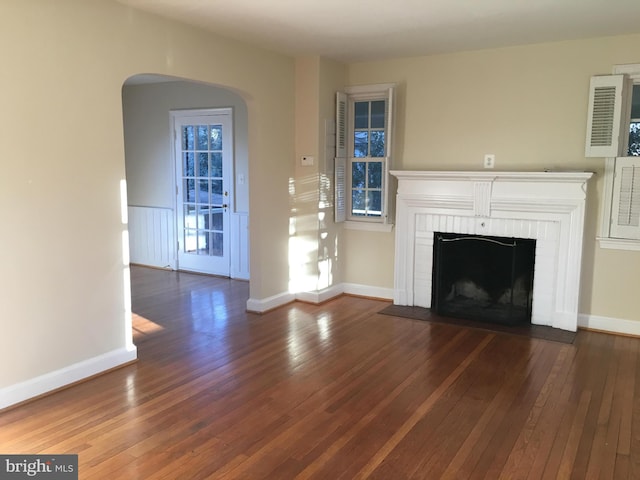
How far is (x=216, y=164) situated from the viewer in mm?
6758

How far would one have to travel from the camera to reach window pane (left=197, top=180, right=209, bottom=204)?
688cm

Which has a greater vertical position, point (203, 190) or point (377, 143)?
point (377, 143)

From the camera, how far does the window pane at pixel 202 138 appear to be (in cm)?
682

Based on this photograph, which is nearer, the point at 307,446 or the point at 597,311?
the point at 307,446

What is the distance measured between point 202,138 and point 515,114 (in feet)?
12.7

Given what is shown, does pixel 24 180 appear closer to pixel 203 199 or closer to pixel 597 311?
pixel 203 199

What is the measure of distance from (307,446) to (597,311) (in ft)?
10.6

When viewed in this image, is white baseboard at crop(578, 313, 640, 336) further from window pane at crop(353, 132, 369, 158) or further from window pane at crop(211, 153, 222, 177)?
window pane at crop(211, 153, 222, 177)

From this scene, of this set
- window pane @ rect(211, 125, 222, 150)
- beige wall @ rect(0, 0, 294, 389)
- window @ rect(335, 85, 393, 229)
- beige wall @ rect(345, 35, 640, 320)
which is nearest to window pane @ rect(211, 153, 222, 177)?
window pane @ rect(211, 125, 222, 150)

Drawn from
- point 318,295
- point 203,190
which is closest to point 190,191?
point 203,190

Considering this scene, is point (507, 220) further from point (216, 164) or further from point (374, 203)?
point (216, 164)

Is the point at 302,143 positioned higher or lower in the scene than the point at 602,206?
higher

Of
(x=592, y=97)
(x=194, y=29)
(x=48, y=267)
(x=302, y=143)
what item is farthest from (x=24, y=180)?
(x=592, y=97)

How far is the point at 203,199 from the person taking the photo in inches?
273
